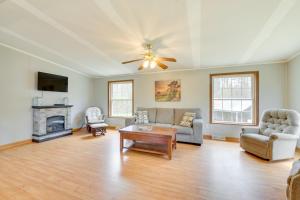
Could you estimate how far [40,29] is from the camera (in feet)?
9.92

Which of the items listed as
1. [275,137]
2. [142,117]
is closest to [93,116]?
[142,117]

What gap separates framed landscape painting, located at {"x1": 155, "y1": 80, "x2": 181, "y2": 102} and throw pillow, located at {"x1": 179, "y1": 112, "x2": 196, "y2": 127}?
2.81 feet

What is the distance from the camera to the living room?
2159 millimetres

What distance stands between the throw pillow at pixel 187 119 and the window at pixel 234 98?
82 centimetres

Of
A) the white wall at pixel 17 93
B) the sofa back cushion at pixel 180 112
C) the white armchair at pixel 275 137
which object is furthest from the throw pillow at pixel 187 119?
the white wall at pixel 17 93

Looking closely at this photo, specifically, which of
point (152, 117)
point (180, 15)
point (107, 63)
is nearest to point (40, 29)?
point (107, 63)

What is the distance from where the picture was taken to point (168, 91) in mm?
5316

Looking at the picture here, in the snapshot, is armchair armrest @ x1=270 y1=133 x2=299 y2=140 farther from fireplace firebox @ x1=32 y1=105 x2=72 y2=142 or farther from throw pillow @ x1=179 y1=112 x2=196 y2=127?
fireplace firebox @ x1=32 y1=105 x2=72 y2=142

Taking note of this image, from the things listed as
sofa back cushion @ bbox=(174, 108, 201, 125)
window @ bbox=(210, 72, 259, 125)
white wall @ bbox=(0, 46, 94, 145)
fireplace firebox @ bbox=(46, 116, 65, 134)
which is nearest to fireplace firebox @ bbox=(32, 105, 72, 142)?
fireplace firebox @ bbox=(46, 116, 65, 134)

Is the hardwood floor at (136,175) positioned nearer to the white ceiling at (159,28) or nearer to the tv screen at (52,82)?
the tv screen at (52,82)

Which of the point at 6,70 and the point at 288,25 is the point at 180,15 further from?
the point at 6,70

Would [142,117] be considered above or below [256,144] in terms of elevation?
above

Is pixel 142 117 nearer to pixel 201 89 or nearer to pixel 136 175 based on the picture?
pixel 201 89

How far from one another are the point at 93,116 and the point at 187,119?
145 inches
